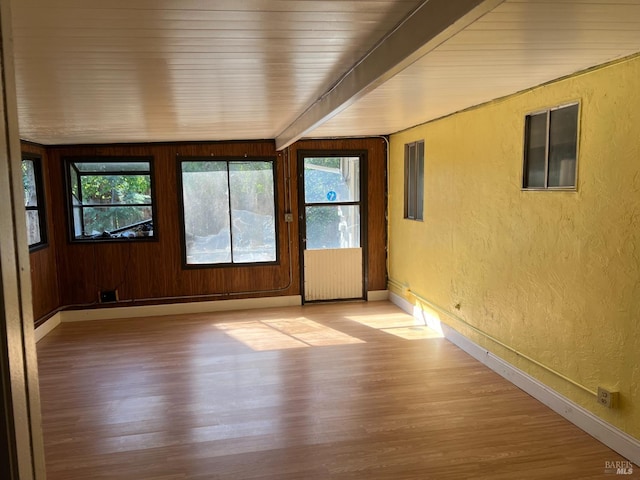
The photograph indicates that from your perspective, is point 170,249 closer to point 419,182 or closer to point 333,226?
point 333,226

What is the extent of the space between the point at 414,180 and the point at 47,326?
482cm

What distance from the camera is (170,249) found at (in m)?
6.27

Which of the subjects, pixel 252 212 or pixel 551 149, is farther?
pixel 252 212

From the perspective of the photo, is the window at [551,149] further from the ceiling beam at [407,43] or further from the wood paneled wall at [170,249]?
the wood paneled wall at [170,249]

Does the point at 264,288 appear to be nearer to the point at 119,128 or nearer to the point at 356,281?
the point at 356,281

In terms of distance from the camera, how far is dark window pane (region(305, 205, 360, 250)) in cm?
658

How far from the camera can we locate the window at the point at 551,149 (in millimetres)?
3160

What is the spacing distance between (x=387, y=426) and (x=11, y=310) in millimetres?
2853

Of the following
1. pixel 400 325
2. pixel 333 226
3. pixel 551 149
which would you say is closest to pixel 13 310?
pixel 551 149

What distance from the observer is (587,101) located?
2.96m

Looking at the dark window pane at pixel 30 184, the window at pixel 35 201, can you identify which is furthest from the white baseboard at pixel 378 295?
the dark window pane at pixel 30 184

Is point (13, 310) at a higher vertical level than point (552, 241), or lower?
higher

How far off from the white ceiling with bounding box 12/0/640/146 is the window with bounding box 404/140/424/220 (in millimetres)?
1707

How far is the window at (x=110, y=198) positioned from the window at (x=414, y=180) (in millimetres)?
3338
